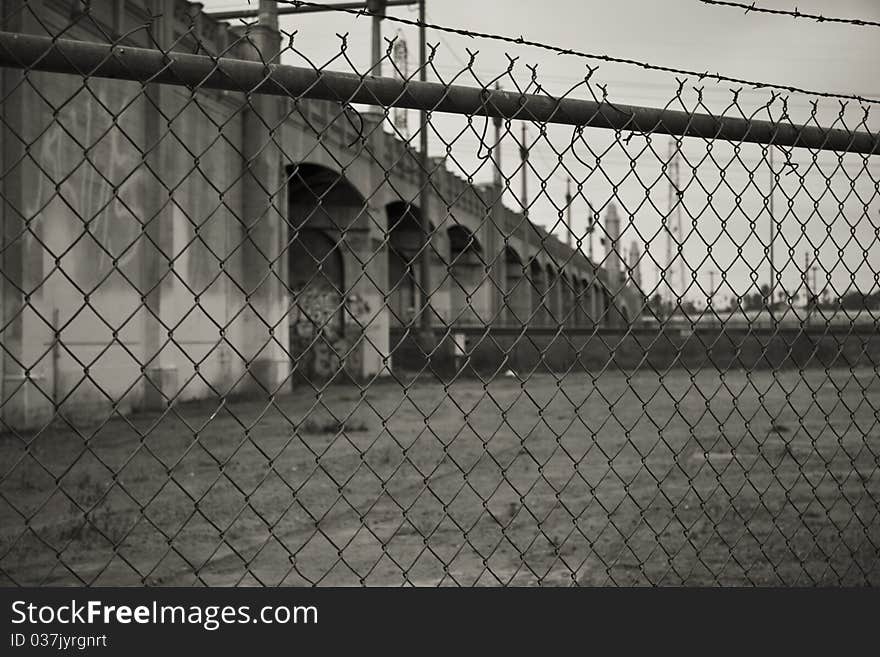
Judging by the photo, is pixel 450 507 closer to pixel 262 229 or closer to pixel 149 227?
pixel 149 227

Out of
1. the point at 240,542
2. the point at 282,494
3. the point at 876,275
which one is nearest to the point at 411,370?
the point at 282,494

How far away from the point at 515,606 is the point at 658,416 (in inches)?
474

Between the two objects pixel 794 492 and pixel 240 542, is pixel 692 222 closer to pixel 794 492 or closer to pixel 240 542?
pixel 240 542

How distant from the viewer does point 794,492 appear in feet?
21.7

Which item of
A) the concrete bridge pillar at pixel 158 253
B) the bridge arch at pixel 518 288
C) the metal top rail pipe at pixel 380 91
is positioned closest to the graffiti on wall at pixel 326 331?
the concrete bridge pillar at pixel 158 253

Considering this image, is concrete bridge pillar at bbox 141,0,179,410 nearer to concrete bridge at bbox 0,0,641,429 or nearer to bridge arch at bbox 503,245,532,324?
concrete bridge at bbox 0,0,641,429

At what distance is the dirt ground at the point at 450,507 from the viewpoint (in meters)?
3.51

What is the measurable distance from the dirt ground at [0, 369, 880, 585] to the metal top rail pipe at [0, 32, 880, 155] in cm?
88

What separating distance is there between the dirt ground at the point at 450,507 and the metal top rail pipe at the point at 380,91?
2.87 feet

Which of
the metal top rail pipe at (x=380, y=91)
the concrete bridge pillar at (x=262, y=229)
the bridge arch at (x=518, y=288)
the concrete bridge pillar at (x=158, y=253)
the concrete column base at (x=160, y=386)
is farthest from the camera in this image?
the bridge arch at (x=518, y=288)

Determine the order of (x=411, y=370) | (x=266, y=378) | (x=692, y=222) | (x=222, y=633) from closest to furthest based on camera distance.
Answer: (x=222, y=633) < (x=692, y=222) < (x=266, y=378) < (x=411, y=370)

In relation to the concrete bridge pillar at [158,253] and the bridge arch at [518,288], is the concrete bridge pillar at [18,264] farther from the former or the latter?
the bridge arch at [518,288]

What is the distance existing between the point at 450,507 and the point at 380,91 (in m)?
4.48

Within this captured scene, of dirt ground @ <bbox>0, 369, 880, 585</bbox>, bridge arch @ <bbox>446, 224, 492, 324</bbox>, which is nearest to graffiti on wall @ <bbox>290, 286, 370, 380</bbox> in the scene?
bridge arch @ <bbox>446, 224, 492, 324</bbox>
